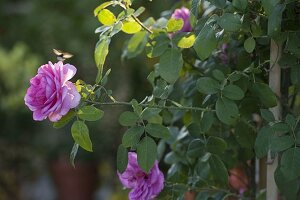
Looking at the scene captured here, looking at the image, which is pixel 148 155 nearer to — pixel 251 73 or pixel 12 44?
pixel 251 73

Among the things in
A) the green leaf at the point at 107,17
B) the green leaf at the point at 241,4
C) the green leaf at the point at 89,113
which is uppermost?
the green leaf at the point at 241,4

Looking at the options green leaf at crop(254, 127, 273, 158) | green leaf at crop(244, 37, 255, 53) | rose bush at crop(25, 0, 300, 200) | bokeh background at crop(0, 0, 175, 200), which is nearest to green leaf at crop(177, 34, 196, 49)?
rose bush at crop(25, 0, 300, 200)

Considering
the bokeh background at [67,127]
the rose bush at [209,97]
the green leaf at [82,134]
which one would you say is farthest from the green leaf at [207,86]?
the bokeh background at [67,127]

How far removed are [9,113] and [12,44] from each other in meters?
1.30

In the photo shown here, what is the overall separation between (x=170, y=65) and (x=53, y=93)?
0.22 metres

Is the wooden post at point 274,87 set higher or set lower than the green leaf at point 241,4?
lower

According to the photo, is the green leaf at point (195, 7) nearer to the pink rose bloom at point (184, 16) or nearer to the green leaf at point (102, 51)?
the green leaf at point (102, 51)

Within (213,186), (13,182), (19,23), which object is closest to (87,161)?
(13,182)

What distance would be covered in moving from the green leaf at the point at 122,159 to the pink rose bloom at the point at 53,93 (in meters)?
0.13

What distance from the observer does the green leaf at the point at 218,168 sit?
3.74ft

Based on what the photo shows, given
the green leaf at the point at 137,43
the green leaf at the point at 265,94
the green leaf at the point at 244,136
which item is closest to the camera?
the green leaf at the point at 265,94

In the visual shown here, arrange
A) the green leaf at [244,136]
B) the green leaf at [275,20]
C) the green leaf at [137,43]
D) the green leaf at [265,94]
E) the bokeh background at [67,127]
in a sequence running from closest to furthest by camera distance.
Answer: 1. the green leaf at [275,20]
2. the green leaf at [265,94]
3. the green leaf at [244,136]
4. the green leaf at [137,43]
5. the bokeh background at [67,127]

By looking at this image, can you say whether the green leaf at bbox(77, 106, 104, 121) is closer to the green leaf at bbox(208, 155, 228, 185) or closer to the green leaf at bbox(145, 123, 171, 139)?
the green leaf at bbox(145, 123, 171, 139)

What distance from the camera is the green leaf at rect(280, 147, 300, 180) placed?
0.98m
